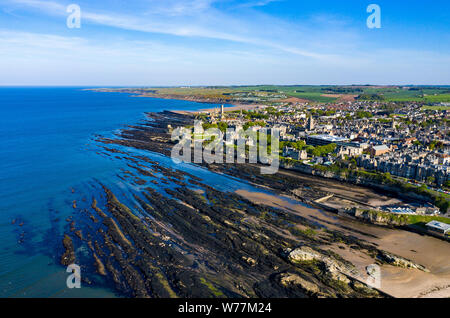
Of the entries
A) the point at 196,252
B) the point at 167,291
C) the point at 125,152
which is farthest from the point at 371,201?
the point at 125,152

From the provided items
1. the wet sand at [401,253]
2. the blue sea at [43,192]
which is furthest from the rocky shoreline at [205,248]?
the blue sea at [43,192]

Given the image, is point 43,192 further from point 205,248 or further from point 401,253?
→ point 401,253

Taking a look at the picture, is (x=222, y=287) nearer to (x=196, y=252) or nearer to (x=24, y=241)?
(x=196, y=252)

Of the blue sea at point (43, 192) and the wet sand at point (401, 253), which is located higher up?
the blue sea at point (43, 192)

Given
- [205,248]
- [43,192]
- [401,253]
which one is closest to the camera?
[205,248]

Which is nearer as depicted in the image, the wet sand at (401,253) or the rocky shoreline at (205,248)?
the rocky shoreline at (205,248)

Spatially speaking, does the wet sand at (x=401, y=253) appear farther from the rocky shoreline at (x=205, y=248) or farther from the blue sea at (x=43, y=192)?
the blue sea at (x=43, y=192)

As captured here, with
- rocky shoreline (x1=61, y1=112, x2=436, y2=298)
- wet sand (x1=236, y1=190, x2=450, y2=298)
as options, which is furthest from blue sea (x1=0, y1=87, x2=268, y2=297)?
wet sand (x1=236, y1=190, x2=450, y2=298)

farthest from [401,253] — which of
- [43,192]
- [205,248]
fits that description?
[43,192]
